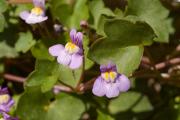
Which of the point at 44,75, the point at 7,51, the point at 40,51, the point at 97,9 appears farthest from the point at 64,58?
the point at 7,51

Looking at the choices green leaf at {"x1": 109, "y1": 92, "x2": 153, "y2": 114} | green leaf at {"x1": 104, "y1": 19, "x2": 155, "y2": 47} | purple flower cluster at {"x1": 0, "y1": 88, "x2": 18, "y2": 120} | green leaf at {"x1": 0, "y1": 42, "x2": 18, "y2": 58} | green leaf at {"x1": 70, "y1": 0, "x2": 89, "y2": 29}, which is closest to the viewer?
green leaf at {"x1": 104, "y1": 19, "x2": 155, "y2": 47}

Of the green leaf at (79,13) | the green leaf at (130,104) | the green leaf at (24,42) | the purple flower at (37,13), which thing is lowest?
the green leaf at (130,104)

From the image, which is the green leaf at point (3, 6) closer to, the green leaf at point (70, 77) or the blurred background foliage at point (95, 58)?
the blurred background foliage at point (95, 58)

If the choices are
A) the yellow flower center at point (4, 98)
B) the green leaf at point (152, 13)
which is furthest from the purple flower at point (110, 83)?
the yellow flower center at point (4, 98)

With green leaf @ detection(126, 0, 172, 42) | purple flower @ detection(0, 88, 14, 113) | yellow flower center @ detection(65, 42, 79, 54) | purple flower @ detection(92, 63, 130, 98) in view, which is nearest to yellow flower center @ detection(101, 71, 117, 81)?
purple flower @ detection(92, 63, 130, 98)

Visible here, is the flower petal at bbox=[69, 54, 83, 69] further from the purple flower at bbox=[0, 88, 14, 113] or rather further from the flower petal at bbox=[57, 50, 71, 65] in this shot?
the purple flower at bbox=[0, 88, 14, 113]

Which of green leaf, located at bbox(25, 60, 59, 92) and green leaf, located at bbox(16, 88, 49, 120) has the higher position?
green leaf, located at bbox(25, 60, 59, 92)

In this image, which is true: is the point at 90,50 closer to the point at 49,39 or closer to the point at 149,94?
the point at 49,39
